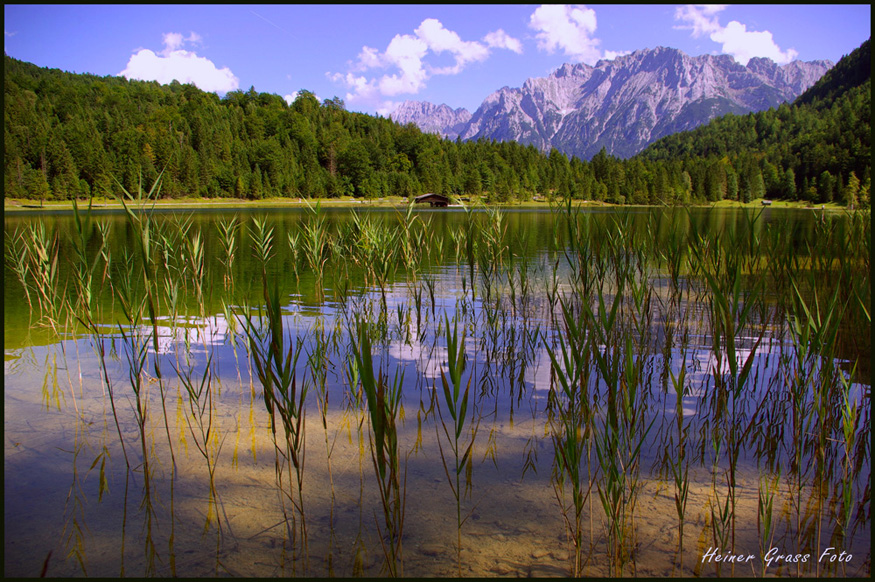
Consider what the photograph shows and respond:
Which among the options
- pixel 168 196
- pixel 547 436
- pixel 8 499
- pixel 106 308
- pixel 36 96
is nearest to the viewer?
pixel 8 499

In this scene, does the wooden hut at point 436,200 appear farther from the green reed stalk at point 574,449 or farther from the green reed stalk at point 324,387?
the green reed stalk at point 574,449

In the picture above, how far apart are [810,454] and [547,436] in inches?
74.5

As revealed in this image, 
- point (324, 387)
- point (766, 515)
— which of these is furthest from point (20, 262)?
point (766, 515)

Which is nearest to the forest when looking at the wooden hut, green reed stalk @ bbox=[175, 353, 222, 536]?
the wooden hut

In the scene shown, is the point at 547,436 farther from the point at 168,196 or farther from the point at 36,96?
the point at 36,96

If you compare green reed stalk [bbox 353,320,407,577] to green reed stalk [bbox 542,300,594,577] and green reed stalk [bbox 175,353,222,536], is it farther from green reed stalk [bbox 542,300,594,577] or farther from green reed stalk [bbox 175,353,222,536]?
green reed stalk [bbox 175,353,222,536]

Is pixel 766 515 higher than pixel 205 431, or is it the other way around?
pixel 766 515

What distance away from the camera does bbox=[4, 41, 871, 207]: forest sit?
83.3 meters

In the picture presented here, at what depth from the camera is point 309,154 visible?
119 meters

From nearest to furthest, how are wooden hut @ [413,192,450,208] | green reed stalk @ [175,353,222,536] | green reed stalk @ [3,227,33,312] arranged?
green reed stalk @ [175,353,222,536], green reed stalk @ [3,227,33,312], wooden hut @ [413,192,450,208]

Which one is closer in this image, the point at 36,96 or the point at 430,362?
the point at 430,362

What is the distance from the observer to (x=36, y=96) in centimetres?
10531

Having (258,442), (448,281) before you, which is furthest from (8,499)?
(448,281)

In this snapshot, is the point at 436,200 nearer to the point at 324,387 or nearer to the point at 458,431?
the point at 324,387
